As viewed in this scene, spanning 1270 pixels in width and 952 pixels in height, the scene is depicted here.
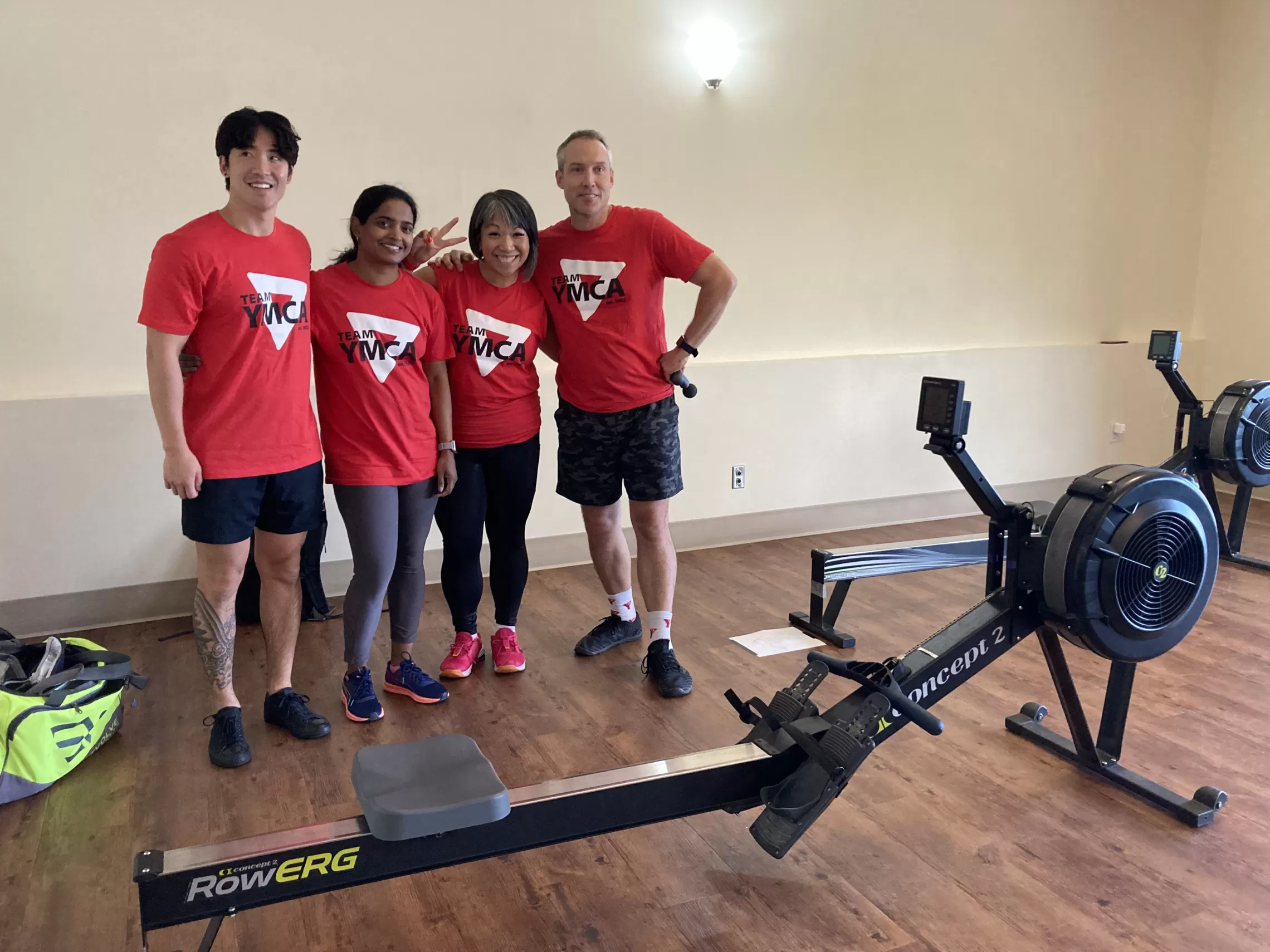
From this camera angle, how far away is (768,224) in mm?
4504

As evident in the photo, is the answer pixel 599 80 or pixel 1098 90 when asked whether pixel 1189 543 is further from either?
pixel 1098 90

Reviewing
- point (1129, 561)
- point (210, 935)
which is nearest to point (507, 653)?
point (210, 935)

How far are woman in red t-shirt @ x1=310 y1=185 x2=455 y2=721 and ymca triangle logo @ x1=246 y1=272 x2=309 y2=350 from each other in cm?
14

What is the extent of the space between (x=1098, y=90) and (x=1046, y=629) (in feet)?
13.7

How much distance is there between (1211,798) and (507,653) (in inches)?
75.2

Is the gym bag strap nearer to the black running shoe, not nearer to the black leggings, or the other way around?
the black leggings

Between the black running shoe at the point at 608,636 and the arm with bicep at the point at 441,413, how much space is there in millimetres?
809

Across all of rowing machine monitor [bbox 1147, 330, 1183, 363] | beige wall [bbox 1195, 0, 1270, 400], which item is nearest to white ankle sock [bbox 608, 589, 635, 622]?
rowing machine monitor [bbox 1147, 330, 1183, 363]

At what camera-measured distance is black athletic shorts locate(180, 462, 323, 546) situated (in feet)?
7.50

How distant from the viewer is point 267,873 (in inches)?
57.6

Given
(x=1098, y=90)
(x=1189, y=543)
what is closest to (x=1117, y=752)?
(x=1189, y=543)

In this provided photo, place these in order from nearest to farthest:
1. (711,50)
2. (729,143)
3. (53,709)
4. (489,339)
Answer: (53,709), (489,339), (711,50), (729,143)

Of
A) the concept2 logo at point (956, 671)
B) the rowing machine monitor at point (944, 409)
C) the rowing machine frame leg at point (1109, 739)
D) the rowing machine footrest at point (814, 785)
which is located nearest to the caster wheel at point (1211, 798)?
the rowing machine frame leg at point (1109, 739)

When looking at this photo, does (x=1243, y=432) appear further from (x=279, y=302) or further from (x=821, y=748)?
(x=279, y=302)
